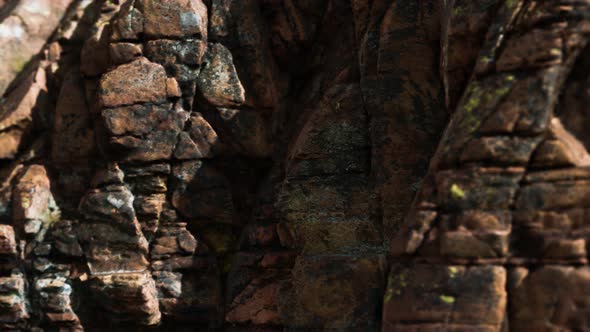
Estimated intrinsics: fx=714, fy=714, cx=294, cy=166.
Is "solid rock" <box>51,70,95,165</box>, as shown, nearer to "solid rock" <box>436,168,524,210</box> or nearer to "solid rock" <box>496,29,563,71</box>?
"solid rock" <box>436,168,524,210</box>

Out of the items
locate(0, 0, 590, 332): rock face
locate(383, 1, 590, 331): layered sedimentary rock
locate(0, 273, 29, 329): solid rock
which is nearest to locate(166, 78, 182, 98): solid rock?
locate(0, 0, 590, 332): rock face

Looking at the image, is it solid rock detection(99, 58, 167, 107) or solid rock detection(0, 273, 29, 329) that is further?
solid rock detection(0, 273, 29, 329)

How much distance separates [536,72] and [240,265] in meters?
11.1

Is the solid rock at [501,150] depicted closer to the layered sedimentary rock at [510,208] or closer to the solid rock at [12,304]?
the layered sedimentary rock at [510,208]

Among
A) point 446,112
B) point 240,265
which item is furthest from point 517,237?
point 240,265

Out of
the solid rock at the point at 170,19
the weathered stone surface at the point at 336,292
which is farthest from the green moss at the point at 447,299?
the solid rock at the point at 170,19

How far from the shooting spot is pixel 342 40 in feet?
71.3

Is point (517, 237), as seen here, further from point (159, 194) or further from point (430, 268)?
point (159, 194)

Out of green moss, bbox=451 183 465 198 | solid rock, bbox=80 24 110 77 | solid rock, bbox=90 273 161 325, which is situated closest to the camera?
green moss, bbox=451 183 465 198

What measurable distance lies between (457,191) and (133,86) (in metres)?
11.7

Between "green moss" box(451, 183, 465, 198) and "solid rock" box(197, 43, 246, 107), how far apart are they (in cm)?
1017

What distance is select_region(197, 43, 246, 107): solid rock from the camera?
21844 millimetres

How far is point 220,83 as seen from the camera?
21.9m

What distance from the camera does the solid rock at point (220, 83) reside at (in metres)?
21.8
